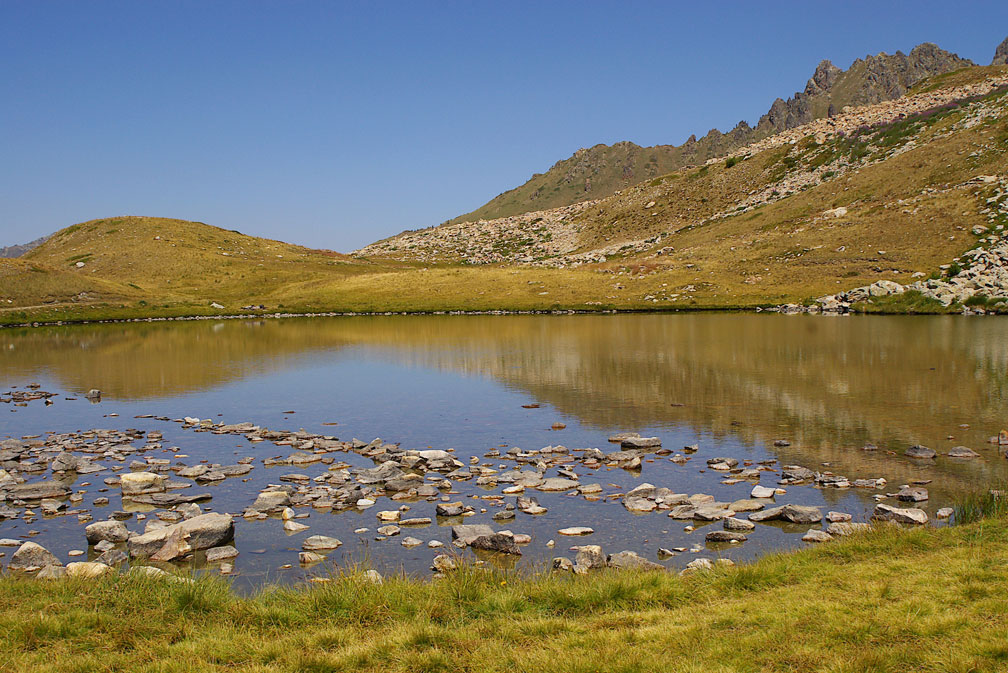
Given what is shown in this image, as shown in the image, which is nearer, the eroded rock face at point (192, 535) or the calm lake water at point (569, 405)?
the eroded rock face at point (192, 535)

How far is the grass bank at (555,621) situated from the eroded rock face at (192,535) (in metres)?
2.90

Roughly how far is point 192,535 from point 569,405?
18345 mm

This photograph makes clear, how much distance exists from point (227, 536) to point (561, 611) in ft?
28.0

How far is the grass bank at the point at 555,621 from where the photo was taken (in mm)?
8219

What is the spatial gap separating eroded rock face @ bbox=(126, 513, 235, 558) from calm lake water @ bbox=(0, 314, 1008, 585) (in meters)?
0.68

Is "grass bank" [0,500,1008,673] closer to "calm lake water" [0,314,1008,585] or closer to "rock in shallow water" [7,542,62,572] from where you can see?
"rock in shallow water" [7,542,62,572]

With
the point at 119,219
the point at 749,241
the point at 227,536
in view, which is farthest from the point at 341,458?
the point at 119,219

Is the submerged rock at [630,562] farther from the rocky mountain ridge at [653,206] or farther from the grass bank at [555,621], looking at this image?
the rocky mountain ridge at [653,206]

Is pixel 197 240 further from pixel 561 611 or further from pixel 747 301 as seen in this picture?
pixel 561 611

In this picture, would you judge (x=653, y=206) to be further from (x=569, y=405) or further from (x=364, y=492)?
(x=364, y=492)

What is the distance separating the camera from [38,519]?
17.2 metres

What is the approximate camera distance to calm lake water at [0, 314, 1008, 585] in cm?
1636

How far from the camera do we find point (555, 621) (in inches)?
372

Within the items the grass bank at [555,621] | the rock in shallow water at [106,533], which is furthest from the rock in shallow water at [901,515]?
the rock in shallow water at [106,533]
